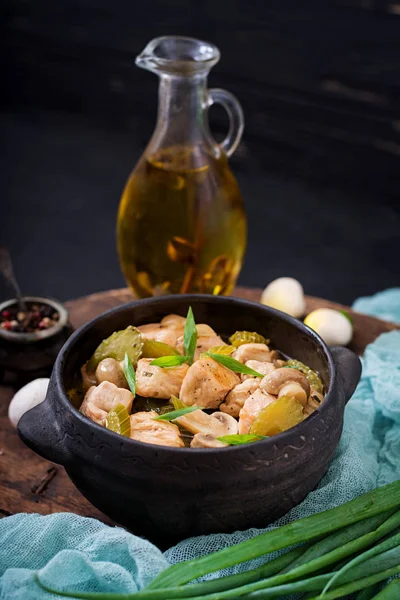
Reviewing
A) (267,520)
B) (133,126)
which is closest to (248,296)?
(267,520)

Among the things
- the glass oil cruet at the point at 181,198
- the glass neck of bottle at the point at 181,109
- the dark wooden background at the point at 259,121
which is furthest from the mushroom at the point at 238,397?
the dark wooden background at the point at 259,121

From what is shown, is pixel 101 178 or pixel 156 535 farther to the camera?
pixel 101 178

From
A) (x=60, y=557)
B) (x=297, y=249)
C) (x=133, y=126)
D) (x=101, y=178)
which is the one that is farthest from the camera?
(x=133, y=126)

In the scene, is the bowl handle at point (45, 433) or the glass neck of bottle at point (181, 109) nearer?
the bowl handle at point (45, 433)

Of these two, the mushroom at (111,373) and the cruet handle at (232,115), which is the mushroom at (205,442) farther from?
the cruet handle at (232,115)

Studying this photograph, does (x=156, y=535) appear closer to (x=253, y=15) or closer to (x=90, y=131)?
(x=253, y=15)

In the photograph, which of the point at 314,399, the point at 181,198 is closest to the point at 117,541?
the point at 314,399
